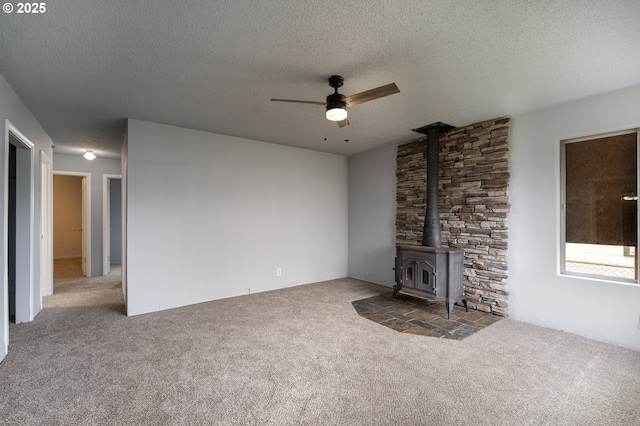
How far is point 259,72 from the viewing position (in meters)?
2.58

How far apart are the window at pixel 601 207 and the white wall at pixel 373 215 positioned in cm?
243

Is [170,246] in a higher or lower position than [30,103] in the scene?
lower

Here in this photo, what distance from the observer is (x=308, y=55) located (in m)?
2.32

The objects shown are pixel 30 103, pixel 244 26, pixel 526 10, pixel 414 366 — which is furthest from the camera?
pixel 30 103

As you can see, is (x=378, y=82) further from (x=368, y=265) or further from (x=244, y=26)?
(x=368, y=265)

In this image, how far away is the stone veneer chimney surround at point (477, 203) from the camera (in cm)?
373

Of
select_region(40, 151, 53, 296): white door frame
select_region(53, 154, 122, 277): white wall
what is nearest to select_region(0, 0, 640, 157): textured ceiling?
select_region(40, 151, 53, 296): white door frame

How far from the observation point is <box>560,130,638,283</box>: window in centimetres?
294

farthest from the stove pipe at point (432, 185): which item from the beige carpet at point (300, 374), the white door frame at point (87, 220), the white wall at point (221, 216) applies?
the white door frame at point (87, 220)

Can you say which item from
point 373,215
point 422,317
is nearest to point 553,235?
point 422,317

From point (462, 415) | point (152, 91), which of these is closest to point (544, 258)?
point (462, 415)

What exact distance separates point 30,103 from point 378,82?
386cm

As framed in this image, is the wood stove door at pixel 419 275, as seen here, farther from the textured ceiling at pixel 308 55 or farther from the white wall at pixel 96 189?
the white wall at pixel 96 189

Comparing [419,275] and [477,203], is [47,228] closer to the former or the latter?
[419,275]
